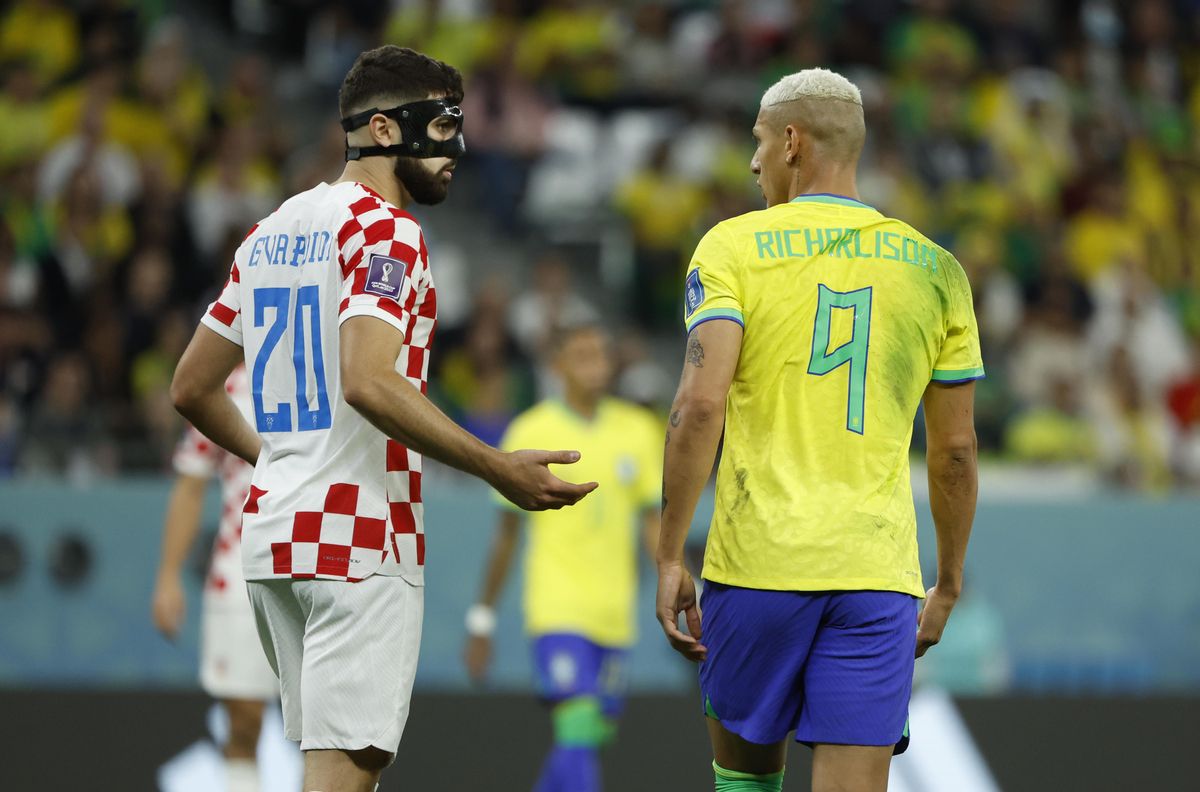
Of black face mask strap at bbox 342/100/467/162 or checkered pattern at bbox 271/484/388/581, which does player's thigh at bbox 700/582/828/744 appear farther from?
black face mask strap at bbox 342/100/467/162

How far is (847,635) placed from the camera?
446 centimetres

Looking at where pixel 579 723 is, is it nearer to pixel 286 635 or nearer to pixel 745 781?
pixel 745 781

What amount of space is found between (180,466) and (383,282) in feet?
Result: 11.4

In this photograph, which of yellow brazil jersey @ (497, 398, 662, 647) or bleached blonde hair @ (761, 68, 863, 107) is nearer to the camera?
bleached blonde hair @ (761, 68, 863, 107)

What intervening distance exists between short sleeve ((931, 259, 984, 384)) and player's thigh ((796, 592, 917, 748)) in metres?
0.63

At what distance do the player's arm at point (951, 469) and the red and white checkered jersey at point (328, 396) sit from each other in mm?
1433

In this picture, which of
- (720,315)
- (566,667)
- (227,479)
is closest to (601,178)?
(566,667)

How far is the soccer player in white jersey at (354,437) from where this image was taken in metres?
4.07

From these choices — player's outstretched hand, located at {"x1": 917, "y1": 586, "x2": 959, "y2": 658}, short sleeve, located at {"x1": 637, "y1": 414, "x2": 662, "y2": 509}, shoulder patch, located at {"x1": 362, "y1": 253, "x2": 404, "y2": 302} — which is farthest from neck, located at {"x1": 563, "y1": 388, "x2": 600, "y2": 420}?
shoulder patch, located at {"x1": 362, "y1": 253, "x2": 404, "y2": 302}

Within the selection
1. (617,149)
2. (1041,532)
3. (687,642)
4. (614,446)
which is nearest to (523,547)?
(614,446)

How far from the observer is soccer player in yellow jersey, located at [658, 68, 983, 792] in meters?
4.45

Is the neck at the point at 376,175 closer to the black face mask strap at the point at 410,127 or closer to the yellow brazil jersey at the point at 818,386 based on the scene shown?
the black face mask strap at the point at 410,127

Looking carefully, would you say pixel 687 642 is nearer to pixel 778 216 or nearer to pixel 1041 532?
pixel 778 216

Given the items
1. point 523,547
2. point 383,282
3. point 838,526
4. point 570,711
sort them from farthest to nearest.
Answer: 1. point 523,547
2. point 570,711
3. point 838,526
4. point 383,282
